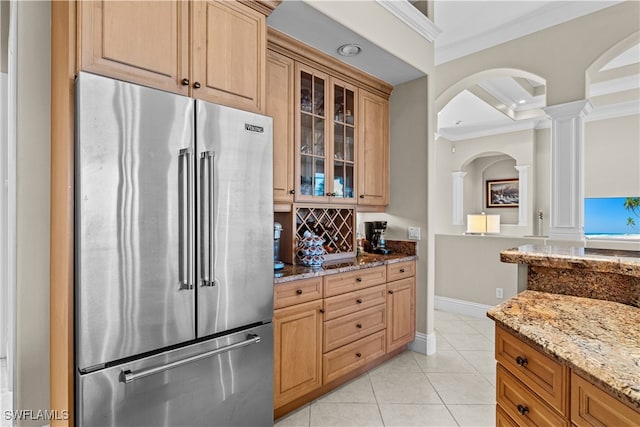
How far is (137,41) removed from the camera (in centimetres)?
153

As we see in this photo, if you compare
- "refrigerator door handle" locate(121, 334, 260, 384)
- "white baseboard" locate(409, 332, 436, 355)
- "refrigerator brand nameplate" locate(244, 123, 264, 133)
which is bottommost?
"white baseboard" locate(409, 332, 436, 355)

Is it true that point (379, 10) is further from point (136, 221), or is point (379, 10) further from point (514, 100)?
point (514, 100)

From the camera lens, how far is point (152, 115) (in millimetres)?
1494

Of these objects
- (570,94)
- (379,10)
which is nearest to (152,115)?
(379,10)

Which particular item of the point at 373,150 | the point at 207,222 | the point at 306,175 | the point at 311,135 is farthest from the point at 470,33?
the point at 207,222

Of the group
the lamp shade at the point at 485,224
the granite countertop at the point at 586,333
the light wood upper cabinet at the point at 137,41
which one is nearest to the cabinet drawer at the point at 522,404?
the granite countertop at the point at 586,333

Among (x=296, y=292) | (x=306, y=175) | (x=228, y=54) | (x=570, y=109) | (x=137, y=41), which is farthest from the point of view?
(x=570, y=109)

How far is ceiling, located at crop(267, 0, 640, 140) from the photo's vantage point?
7.73 feet

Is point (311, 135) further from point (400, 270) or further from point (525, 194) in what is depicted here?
point (525, 194)

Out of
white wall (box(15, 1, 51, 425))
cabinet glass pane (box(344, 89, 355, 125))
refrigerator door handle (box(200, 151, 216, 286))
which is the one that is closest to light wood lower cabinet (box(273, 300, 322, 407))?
refrigerator door handle (box(200, 151, 216, 286))

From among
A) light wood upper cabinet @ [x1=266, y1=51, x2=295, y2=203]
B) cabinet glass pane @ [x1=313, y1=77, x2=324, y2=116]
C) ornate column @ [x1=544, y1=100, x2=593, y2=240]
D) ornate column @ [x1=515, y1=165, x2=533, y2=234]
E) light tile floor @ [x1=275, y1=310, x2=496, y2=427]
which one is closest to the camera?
light tile floor @ [x1=275, y1=310, x2=496, y2=427]

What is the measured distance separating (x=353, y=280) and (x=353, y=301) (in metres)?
0.15

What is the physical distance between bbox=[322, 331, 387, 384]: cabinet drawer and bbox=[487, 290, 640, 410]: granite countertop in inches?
51.1

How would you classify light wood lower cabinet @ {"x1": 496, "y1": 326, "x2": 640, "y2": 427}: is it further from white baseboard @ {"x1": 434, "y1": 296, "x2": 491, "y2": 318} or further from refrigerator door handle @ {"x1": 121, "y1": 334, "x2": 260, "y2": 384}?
white baseboard @ {"x1": 434, "y1": 296, "x2": 491, "y2": 318}
